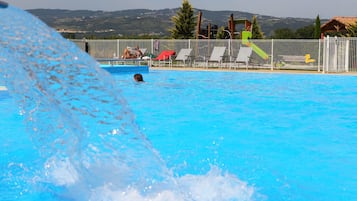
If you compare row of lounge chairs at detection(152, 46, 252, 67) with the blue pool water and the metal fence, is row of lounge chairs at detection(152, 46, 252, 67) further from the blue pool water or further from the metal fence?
the blue pool water

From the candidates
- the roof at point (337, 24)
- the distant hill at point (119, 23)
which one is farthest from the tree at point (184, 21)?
the distant hill at point (119, 23)

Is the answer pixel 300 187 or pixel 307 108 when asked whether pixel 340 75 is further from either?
pixel 300 187

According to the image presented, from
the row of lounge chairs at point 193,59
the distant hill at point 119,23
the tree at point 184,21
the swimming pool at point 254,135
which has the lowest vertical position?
the swimming pool at point 254,135

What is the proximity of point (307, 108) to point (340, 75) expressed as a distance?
8.70 meters

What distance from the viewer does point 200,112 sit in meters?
9.73

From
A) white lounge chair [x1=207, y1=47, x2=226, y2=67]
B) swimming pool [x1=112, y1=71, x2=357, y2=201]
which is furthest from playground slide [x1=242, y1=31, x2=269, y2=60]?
swimming pool [x1=112, y1=71, x2=357, y2=201]

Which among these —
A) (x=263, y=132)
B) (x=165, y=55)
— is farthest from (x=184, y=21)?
(x=263, y=132)

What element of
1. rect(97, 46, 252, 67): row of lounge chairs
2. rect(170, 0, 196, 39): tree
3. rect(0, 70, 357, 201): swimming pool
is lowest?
rect(0, 70, 357, 201): swimming pool

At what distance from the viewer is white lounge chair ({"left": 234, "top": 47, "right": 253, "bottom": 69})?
21.4m

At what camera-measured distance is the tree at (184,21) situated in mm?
31141

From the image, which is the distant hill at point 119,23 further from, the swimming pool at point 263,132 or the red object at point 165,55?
the swimming pool at point 263,132

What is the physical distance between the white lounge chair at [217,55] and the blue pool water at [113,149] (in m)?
14.6

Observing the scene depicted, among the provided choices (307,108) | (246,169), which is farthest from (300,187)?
(307,108)

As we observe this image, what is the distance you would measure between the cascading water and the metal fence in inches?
641
